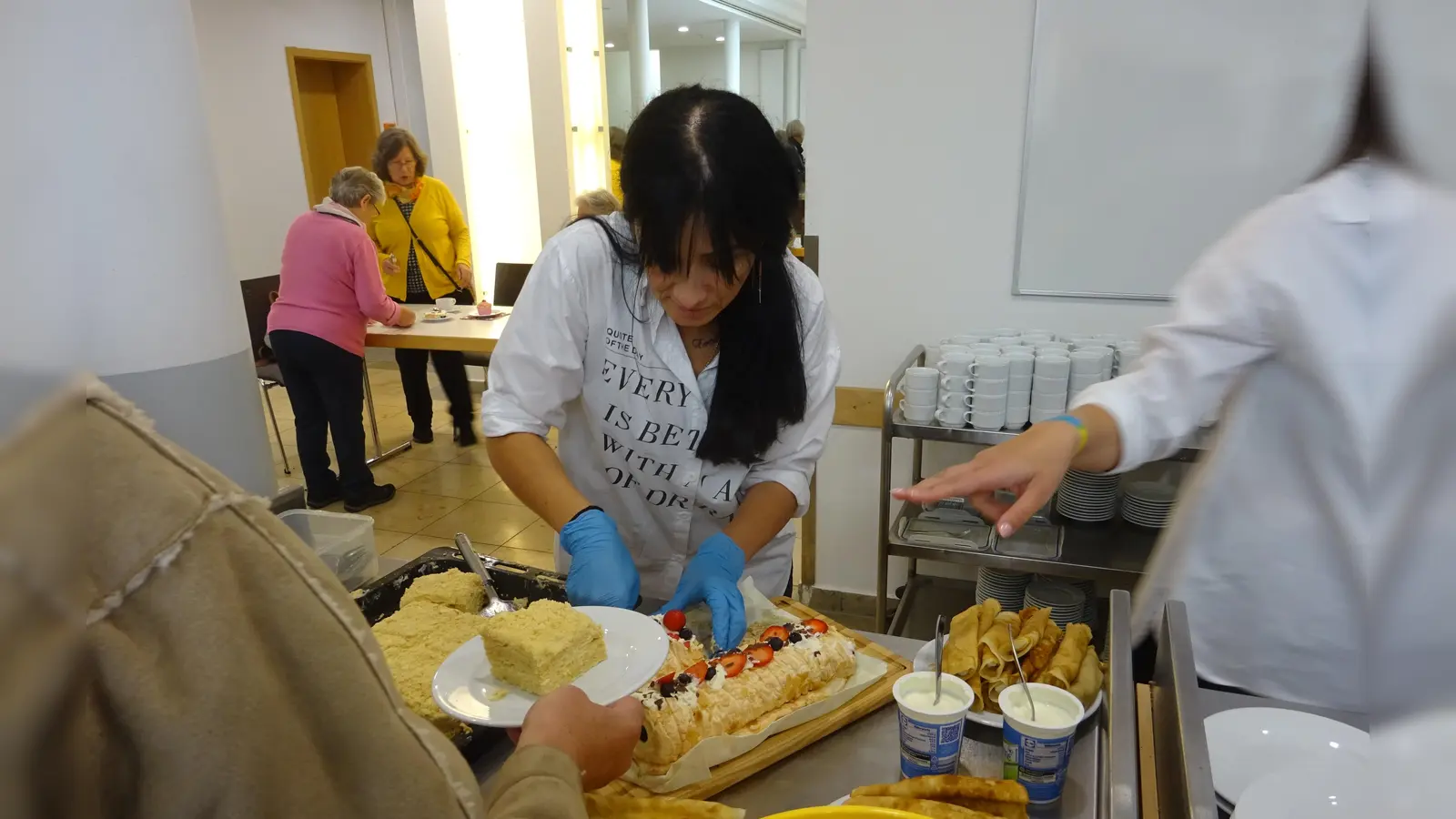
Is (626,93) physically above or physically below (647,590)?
above

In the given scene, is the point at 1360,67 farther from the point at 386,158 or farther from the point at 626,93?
the point at 626,93

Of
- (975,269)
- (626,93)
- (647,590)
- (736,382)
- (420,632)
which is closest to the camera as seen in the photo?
(420,632)

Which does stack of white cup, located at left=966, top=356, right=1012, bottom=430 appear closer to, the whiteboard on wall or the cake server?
the whiteboard on wall

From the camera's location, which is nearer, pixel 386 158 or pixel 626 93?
pixel 386 158

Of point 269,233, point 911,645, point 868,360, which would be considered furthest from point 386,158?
point 911,645

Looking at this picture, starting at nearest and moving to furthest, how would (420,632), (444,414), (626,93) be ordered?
(420,632)
(444,414)
(626,93)

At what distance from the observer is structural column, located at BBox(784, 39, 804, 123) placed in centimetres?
1153

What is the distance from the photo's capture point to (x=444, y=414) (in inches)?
239

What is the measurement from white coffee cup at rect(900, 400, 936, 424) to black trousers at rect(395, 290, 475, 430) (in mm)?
3380

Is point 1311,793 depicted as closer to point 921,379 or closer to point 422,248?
point 921,379

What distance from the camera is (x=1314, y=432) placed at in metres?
1.09

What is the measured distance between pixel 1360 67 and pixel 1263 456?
0.61 meters

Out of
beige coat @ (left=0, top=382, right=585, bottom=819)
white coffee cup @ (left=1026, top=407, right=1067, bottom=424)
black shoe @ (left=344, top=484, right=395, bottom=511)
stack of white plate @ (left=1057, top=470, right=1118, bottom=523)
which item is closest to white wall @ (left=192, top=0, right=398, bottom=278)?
black shoe @ (left=344, top=484, right=395, bottom=511)

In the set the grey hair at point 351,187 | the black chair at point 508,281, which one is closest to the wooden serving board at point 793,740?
the grey hair at point 351,187
